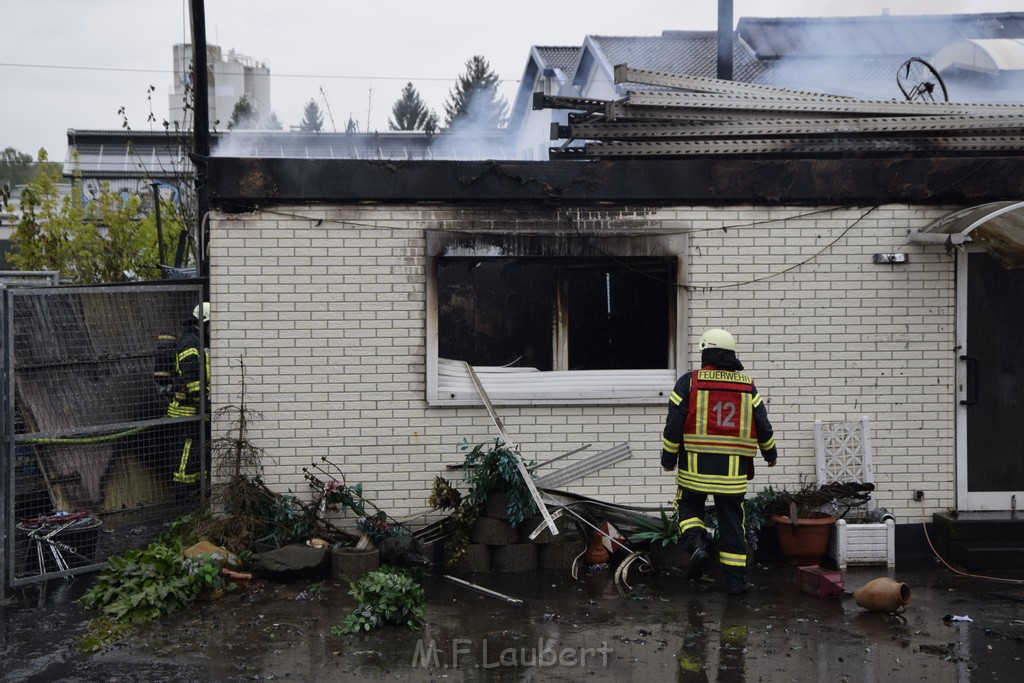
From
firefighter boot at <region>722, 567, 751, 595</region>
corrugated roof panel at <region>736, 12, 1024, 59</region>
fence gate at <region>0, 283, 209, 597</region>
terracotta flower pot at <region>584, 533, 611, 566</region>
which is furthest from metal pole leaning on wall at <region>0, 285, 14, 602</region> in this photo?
corrugated roof panel at <region>736, 12, 1024, 59</region>

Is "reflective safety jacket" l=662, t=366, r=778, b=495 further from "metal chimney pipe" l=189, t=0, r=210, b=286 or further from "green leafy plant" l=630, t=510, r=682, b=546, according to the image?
"metal chimney pipe" l=189, t=0, r=210, b=286

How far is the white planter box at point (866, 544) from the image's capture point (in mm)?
7902

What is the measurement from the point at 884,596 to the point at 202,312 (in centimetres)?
564

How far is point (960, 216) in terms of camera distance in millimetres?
7898

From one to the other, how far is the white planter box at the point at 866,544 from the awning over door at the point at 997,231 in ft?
7.47

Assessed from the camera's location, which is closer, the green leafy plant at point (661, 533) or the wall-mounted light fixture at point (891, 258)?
the green leafy plant at point (661, 533)

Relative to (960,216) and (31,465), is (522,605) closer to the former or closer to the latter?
(31,465)

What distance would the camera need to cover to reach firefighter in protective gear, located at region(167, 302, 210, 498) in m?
8.08

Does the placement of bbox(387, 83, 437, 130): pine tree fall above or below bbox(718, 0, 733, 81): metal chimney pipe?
above

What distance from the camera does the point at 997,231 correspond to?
24.1ft

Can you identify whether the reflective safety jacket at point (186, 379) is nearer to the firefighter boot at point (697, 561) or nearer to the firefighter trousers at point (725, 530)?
the firefighter trousers at point (725, 530)

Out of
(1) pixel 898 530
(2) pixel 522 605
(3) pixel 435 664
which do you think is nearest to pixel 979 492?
(1) pixel 898 530

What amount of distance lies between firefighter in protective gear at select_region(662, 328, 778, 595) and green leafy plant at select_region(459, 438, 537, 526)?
119 centimetres

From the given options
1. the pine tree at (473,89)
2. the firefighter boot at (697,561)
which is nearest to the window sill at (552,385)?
the firefighter boot at (697,561)
